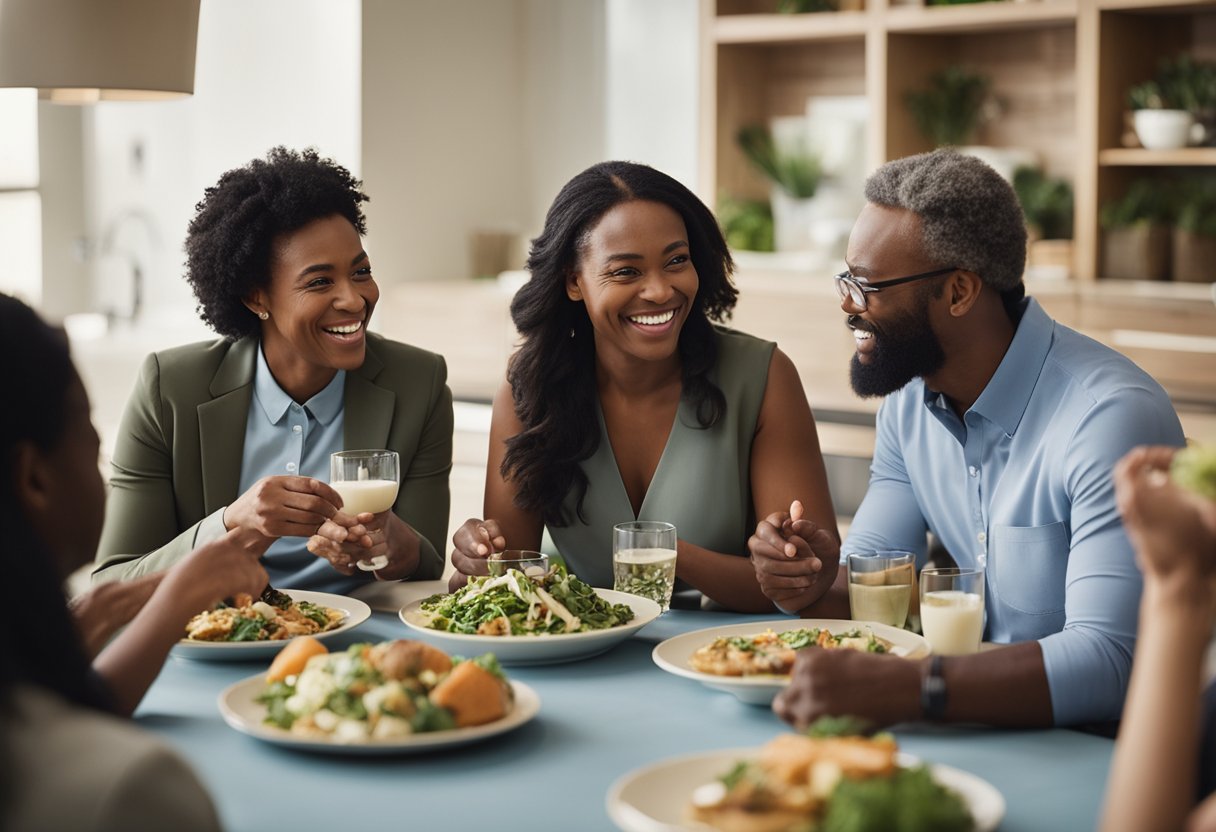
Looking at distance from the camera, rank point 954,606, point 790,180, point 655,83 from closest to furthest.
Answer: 1. point 954,606
2. point 790,180
3. point 655,83

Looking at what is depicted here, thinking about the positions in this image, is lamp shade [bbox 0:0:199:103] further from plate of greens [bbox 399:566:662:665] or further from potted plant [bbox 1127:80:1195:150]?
potted plant [bbox 1127:80:1195:150]

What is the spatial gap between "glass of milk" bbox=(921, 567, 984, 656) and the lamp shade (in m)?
1.50

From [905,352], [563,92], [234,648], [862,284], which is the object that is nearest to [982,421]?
[905,352]

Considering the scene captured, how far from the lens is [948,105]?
458 centimetres

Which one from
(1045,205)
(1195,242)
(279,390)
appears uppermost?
(1045,205)

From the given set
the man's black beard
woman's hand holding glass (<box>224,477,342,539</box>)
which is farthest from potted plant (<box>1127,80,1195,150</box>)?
woman's hand holding glass (<box>224,477,342,539</box>)

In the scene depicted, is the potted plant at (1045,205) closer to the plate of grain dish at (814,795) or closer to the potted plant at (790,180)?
the potted plant at (790,180)

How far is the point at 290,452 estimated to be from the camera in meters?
2.49

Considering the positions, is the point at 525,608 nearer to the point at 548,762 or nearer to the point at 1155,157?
the point at 548,762

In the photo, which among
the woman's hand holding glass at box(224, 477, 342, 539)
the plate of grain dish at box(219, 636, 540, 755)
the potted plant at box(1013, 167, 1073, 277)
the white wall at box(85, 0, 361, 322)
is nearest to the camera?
the plate of grain dish at box(219, 636, 540, 755)

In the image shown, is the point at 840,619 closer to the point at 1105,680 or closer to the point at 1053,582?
the point at 1053,582

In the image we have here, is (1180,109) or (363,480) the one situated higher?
(1180,109)

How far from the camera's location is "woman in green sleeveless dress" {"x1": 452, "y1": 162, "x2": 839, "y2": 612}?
244 cm

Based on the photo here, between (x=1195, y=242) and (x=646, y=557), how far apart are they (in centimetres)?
271
